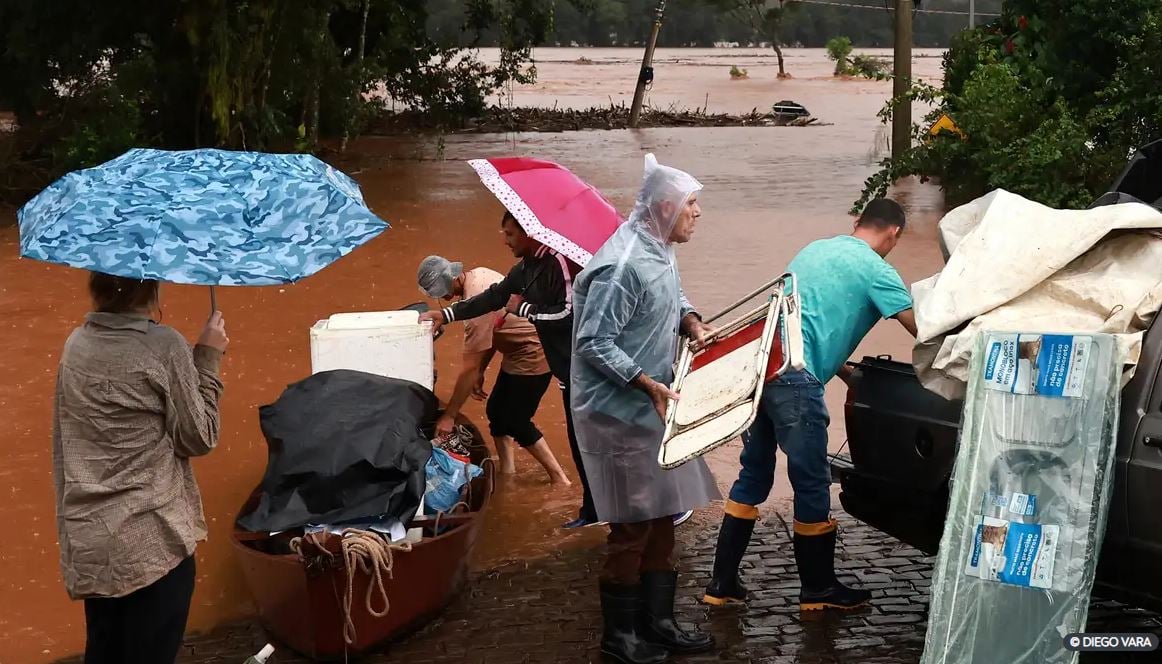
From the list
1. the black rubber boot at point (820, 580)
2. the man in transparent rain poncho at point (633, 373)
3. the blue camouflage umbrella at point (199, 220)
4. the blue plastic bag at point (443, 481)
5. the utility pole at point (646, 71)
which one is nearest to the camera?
the blue camouflage umbrella at point (199, 220)

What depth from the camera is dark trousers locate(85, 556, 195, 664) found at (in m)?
4.48

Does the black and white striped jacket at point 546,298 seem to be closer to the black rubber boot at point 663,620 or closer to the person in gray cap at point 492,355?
the person in gray cap at point 492,355

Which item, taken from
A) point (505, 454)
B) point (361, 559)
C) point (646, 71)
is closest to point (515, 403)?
point (505, 454)

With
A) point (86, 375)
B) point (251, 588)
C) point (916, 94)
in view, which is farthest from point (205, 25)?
point (86, 375)

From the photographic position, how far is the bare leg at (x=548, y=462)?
8398 millimetres

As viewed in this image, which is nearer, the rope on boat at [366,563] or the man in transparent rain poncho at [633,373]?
the man in transparent rain poncho at [633,373]

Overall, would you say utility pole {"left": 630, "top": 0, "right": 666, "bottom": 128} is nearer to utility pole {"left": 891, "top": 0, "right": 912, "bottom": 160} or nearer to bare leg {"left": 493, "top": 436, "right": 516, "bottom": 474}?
utility pole {"left": 891, "top": 0, "right": 912, "bottom": 160}

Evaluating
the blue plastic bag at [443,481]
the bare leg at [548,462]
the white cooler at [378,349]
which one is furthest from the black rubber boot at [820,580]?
the white cooler at [378,349]

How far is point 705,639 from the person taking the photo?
19.7ft

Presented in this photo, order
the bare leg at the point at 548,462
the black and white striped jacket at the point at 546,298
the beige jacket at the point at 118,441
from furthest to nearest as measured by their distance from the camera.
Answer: the bare leg at the point at 548,462, the black and white striped jacket at the point at 546,298, the beige jacket at the point at 118,441

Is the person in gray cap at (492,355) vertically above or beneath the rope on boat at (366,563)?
above

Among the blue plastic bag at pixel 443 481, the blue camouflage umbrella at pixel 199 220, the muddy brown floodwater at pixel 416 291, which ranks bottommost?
the muddy brown floodwater at pixel 416 291

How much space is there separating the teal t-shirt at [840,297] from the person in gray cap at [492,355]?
220 centimetres

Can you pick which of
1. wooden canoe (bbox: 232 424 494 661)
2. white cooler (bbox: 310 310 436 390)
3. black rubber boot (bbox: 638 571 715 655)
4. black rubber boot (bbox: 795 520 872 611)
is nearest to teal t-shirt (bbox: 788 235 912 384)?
black rubber boot (bbox: 795 520 872 611)
